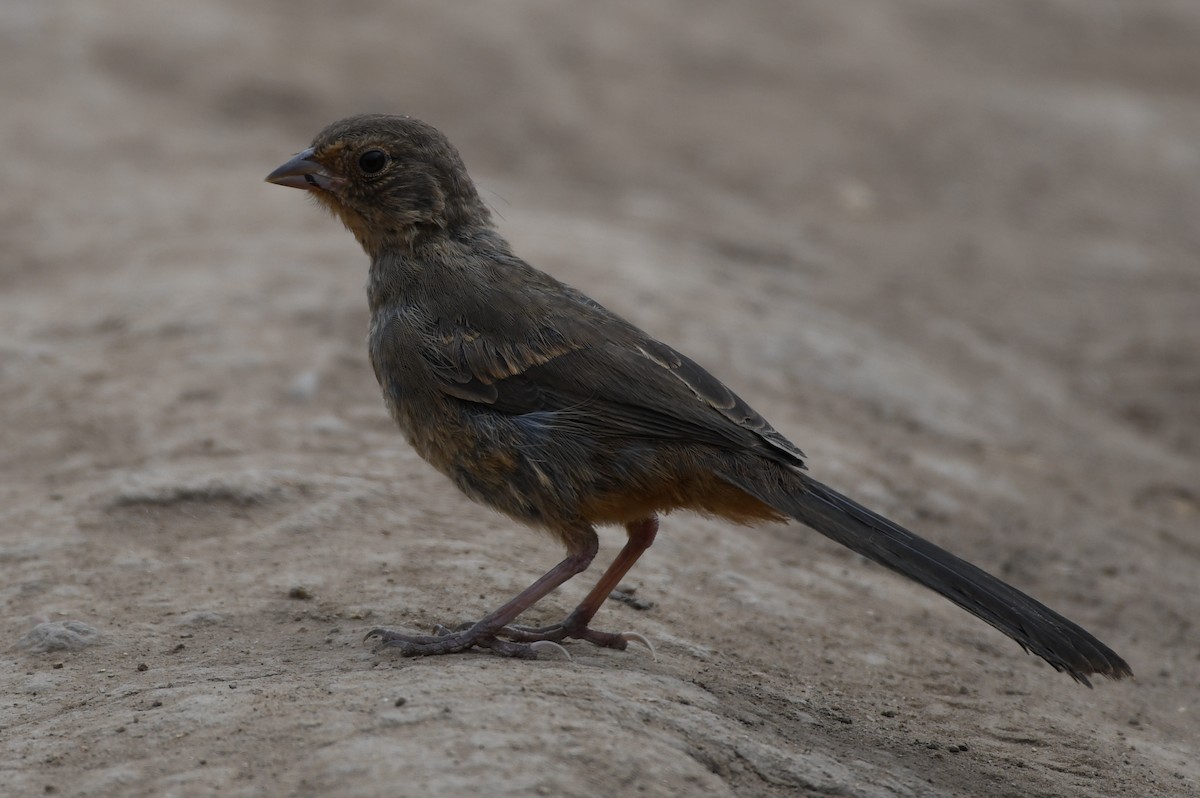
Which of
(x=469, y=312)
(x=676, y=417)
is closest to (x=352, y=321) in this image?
(x=469, y=312)

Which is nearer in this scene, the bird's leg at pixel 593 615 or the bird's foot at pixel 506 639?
the bird's foot at pixel 506 639

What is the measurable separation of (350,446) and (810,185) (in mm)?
6456

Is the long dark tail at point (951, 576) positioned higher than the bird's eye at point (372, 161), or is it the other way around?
the bird's eye at point (372, 161)

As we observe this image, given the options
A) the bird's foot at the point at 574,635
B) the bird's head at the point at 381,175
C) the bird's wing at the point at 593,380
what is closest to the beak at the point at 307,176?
the bird's head at the point at 381,175

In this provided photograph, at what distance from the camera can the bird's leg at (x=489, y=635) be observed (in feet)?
13.1

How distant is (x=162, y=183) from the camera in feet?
30.1

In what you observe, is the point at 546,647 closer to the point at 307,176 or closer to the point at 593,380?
the point at 593,380

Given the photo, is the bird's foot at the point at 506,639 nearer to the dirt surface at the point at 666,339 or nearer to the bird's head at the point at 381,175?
the dirt surface at the point at 666,339

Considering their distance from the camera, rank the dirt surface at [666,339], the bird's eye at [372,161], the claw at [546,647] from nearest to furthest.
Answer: the dirt surface at [666,339] → the claw at [546,647] → the bird's eye at [372,161]

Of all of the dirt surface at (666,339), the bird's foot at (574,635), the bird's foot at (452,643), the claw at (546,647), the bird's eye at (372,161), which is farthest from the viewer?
the bird's eye at (372,161)

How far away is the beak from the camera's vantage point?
15.5 ft

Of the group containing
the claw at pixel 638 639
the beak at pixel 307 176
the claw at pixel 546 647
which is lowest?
the claw at pixel 546 647

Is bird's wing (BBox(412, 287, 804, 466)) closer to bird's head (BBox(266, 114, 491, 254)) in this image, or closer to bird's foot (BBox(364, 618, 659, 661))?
bird's head (BBox(266, 114, 491, 254))

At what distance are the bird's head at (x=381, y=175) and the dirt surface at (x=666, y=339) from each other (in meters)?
1.15
